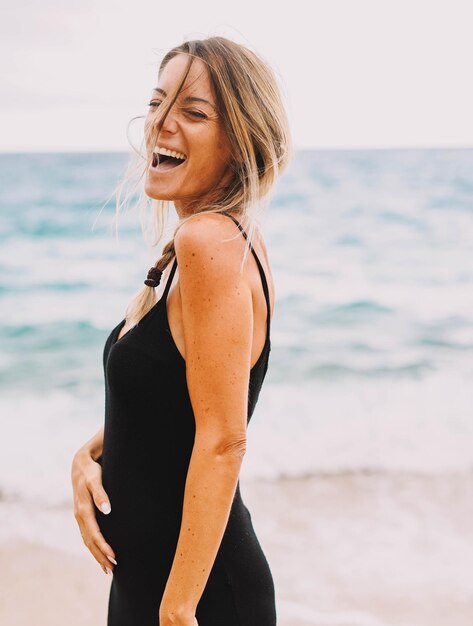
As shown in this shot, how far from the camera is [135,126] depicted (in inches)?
75.4

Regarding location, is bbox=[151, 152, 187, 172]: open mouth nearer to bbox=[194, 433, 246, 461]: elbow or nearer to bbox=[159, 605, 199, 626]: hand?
bbox=[194, 433, 246, 461]: elbow

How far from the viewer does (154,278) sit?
1661mm

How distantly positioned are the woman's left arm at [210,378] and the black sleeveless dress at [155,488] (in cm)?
8

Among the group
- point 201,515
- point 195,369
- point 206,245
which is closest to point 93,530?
point 201,515

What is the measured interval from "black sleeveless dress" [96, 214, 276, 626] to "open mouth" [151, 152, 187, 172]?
0.77 ft

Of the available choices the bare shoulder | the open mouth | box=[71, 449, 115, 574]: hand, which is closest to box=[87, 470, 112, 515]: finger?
box=[71, 449, 115, 574]: hand

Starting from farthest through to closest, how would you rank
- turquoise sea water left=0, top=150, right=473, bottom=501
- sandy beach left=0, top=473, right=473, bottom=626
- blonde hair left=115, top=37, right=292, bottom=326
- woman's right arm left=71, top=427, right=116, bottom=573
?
turquoise sea water left=0, top=150, right=473, bottom=501
sandy beach left=0, top=473, right=473, bottom=626
woman's right arm left=71, top=427, right=116, bottom=573
blonde hair left=115, top=37, right=292, bottom=326

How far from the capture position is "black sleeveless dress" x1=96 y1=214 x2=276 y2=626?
1.49m

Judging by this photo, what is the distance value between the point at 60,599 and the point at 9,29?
71.5 feet

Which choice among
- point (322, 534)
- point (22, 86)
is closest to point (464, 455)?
point (322, 534)

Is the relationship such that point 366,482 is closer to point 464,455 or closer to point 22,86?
point 464,455

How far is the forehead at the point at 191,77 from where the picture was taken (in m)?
1.58

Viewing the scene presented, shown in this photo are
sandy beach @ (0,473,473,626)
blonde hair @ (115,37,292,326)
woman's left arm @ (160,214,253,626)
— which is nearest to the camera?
woman's left arm @ (160,214,253,626)

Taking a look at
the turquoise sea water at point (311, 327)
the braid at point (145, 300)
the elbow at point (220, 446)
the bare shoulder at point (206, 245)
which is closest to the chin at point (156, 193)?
the braid at point (145, 300)
